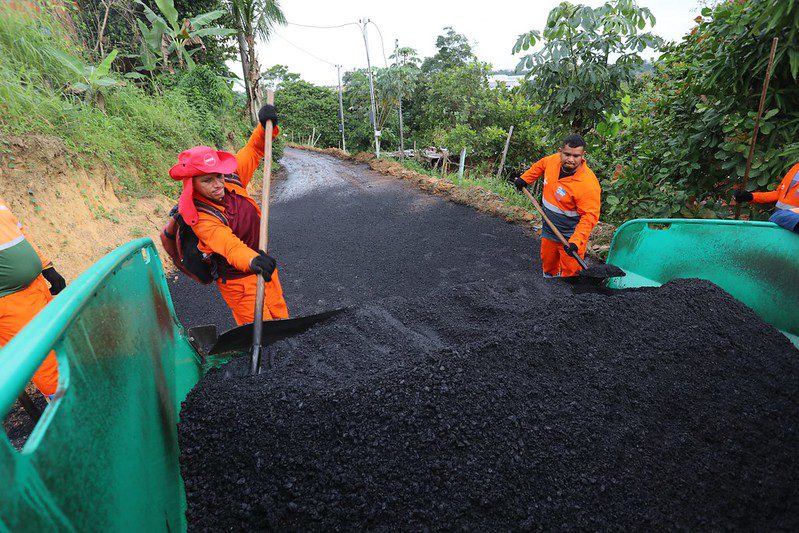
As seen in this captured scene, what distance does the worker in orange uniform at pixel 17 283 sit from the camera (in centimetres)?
196

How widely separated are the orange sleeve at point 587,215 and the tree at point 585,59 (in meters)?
2.42

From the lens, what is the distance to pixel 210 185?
2.18 meters

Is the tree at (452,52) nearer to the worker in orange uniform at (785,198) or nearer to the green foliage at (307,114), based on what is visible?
the green foliage at (307,114)

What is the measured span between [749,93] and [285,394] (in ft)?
12.6

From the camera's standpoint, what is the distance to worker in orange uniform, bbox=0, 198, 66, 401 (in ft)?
6.45

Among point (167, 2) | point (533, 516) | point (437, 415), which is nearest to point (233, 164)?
point (437, 415)

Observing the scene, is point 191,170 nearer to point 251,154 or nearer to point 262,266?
point 262,266

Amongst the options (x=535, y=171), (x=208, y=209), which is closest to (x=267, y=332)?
(x=208, y=209)

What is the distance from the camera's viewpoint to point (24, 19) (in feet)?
17.8

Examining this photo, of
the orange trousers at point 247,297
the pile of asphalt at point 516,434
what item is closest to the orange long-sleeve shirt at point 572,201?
the pile of asphalt at point 516,434

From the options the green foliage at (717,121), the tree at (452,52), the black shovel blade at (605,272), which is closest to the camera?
the black shovel blade at (605,272)

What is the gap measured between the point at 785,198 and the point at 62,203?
676cm

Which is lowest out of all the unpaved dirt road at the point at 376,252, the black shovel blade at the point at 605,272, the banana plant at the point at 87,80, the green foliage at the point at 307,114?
the unpaved dirt road at the point at 376,252

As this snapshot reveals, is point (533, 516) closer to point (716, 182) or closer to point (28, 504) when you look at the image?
point (28, 504)
